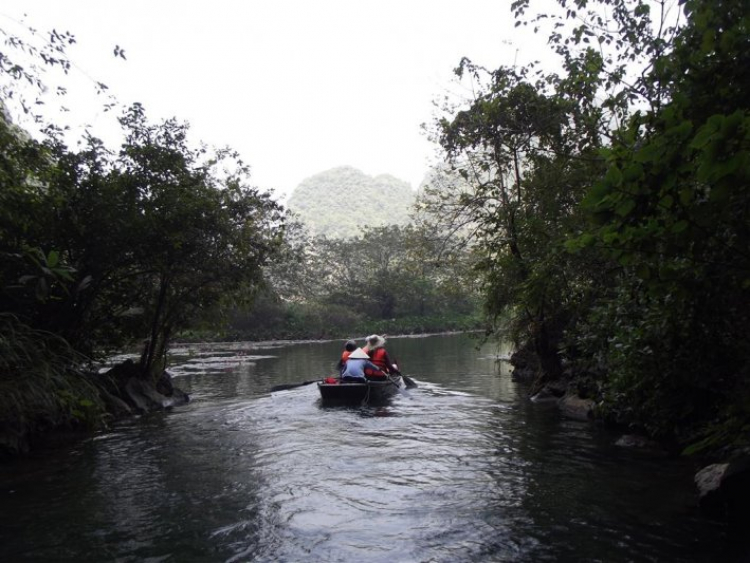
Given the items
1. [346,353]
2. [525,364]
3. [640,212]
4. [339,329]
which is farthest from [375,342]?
[339,329]

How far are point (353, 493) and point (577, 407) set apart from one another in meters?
7.30

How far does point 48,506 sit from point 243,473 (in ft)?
7.78

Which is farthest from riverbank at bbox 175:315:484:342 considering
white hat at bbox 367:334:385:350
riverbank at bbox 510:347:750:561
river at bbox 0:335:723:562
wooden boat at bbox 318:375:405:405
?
river at bbox 0:335:723:562

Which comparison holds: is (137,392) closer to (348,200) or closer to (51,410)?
(51,410)

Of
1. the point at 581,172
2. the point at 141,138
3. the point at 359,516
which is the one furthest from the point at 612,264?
the point at 141,138

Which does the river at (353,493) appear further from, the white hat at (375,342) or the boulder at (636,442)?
the white hat at (375,342)

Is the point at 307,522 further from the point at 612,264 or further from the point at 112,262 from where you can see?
the point at 112,262

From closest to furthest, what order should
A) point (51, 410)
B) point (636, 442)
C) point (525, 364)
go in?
point (51, 410) < point (636, 442) < point (525, 364)

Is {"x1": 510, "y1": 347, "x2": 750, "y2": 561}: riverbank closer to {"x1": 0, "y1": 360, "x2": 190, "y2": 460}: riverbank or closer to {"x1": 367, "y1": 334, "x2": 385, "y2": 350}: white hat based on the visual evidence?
{"x1": 367, "y1": 334, "x2": 385, "y2": 350}: white hat

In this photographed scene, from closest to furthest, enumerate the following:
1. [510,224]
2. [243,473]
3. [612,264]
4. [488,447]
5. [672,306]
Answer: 1. [672,306]
2. [243,473]
3. [488,447]
4. [612,264]
5. [510,224]

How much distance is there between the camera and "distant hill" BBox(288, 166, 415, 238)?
149000 mm

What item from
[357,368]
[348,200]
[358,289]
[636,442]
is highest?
[348,200]

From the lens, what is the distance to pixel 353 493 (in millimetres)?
7184

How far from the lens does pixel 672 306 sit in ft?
19.9
